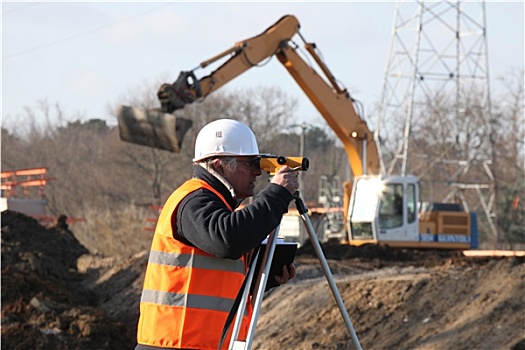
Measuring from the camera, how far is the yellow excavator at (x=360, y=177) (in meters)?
22.4

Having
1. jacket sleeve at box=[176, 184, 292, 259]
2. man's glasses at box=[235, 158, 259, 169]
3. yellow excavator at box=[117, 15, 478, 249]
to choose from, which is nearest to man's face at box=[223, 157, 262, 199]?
man's glasses at box=[235, 158, 259, 169]

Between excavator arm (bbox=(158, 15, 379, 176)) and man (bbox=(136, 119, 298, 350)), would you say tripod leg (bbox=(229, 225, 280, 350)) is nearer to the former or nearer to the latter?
man (bbox=(136, 119, 298, 350))

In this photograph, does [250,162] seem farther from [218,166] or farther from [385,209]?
[385,209]

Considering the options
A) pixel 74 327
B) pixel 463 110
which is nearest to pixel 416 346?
pixel 74 327

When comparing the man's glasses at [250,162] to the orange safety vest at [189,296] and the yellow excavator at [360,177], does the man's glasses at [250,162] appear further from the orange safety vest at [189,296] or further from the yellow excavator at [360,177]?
the yellow excavator at [360,177]

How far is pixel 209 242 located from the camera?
440 centimetres

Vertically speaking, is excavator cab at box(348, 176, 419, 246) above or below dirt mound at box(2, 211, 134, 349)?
above

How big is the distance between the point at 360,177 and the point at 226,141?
1984cm

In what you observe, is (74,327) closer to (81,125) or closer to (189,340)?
(189,340)

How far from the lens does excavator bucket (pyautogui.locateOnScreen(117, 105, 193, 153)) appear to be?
19453 millimetres

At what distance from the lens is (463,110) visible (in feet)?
115

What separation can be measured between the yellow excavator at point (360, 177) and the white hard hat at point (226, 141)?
16299mm

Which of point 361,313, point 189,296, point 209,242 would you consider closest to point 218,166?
point 209,242

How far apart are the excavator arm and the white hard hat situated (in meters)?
15.2
